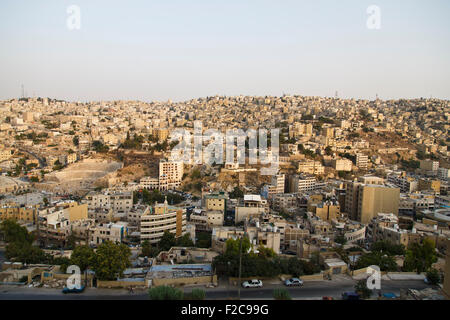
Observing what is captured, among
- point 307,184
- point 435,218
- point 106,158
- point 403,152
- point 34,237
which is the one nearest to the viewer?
point 34,237

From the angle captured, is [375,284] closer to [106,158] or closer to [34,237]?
[34,237]

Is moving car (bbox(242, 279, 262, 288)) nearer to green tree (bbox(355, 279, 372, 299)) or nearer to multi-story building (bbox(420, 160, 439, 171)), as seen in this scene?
green tree (bbox(355, 279, 372, 299))

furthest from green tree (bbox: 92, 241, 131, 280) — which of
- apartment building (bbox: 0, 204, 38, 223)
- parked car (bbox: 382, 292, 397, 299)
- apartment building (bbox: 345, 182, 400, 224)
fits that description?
apartment building (bbox: 345, 182, 400, 224)

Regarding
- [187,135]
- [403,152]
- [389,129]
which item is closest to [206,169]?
[187,135]

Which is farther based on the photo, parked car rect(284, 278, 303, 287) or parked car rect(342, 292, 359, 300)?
parked car rect(284, 278, 303, 287)

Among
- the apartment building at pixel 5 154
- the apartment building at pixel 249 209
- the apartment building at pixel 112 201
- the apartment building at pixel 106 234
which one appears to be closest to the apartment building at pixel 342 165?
the apartment building at pixel 249 209
